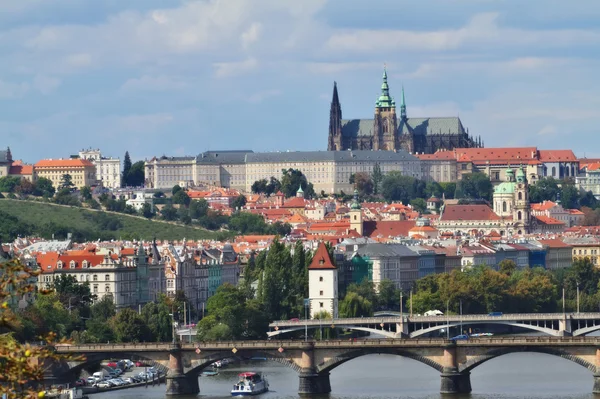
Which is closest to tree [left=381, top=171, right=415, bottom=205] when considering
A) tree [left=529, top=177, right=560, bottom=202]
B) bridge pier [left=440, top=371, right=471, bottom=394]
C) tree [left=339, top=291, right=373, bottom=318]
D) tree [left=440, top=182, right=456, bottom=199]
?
tree [left=440, top=182, right=456, bottom=199]

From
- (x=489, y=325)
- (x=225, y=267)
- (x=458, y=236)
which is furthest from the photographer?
(x=458, y=236)

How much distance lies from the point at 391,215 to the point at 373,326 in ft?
272

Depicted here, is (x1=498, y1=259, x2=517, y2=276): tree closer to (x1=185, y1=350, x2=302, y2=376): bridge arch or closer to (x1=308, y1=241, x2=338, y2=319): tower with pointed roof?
(x1=308, y1=241, x2=338, y2=319): tower with pointed roof

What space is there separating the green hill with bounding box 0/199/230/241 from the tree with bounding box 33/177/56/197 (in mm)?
11808

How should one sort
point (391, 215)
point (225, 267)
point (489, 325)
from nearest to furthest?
point (489, 325) < point (225, 267) < point (391, 215)

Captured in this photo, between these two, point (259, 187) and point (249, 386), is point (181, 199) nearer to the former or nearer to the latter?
point (259, 187)

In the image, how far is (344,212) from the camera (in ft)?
502

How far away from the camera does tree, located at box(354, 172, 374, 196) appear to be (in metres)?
183

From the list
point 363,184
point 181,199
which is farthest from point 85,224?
point 363,184

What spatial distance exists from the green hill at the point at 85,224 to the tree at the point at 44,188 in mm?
11808

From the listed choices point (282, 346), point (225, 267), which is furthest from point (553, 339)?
point (225, 267)

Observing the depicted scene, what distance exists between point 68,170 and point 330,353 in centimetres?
12795

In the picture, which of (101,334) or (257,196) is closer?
(101,334)

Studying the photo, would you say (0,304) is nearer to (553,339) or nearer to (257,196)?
(553,339)
